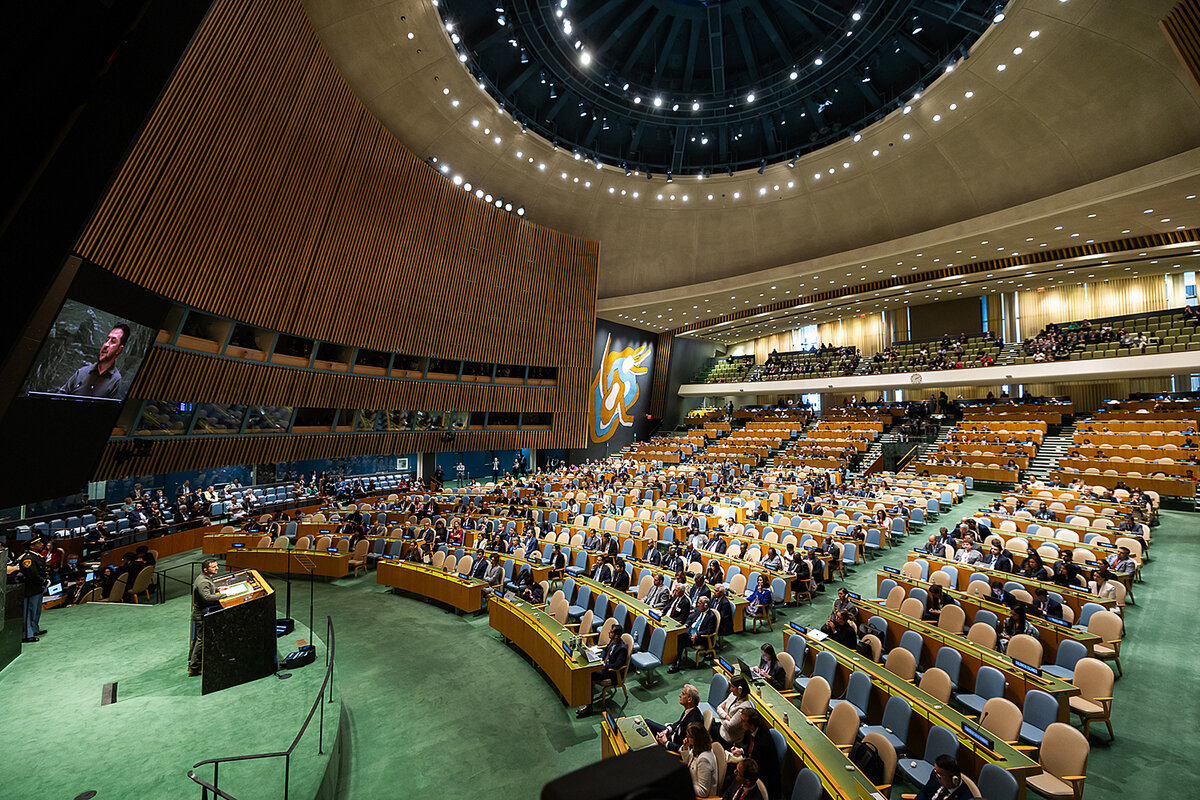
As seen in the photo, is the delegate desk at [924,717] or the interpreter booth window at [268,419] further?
the interpreter booth window at [268,419]

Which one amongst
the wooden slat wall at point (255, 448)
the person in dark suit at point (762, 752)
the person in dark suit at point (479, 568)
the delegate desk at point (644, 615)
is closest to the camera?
the person in dark suit at point (762, 752)

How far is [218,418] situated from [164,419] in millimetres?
1035

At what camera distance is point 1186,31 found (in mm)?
8547

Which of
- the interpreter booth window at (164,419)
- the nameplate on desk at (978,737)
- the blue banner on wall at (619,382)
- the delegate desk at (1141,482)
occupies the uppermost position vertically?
the blue banner on wall at (619,382)

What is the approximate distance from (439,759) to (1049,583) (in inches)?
313

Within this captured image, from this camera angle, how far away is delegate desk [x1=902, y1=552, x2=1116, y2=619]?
6.70 m

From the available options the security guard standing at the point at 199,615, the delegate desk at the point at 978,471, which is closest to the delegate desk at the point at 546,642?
the security guard standing at the point at 199,615

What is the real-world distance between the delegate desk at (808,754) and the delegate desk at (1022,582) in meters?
4.15

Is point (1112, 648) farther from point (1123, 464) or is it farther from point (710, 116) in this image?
point (710, 116)

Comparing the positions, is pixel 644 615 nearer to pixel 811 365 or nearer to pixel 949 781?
pixel 949 781

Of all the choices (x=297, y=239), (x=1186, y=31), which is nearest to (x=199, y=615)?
(x=297, y=239)

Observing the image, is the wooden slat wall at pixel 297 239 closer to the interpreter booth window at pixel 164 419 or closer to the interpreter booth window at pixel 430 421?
the interpreter booth window at pixel 164 419

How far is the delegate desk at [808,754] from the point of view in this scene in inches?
139

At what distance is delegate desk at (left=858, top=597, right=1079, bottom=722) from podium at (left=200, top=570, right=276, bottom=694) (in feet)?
23.5
